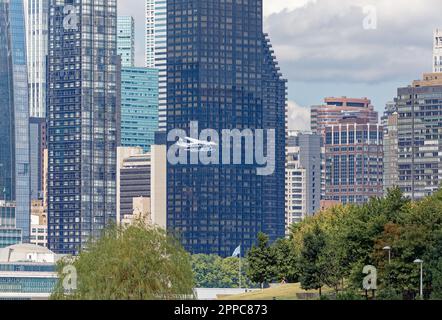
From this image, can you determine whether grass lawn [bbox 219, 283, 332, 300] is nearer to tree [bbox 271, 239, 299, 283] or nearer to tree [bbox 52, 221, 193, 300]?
tree [bbox 271, 239, 299, 283]

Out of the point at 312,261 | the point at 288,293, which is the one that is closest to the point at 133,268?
the point at 288,293

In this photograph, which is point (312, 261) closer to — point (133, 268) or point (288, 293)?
point (288, 293)

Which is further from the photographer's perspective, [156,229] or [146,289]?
[156,229]

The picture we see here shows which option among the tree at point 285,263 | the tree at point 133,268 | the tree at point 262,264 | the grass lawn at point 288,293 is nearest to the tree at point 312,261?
the grass lawn at point 288,293

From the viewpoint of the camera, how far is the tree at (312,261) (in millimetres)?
134000

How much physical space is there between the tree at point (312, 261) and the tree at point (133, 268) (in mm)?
36075

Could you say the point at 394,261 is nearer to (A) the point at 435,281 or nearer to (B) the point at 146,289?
(A) the point at 435,281

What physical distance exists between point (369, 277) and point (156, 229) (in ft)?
64.9

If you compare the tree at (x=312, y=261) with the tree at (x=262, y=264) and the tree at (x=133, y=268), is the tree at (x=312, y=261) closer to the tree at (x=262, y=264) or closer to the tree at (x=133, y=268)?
the tree at (x=262, y=264)

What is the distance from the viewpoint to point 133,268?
85.5 m
